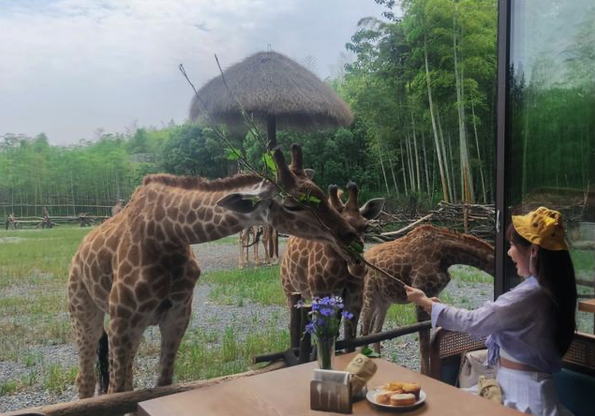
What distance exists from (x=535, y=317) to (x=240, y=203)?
1144 mm

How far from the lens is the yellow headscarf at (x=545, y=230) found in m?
1.69

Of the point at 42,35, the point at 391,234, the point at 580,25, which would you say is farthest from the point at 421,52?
the point at 42,35

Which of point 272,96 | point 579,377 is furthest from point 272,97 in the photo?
point 579,377

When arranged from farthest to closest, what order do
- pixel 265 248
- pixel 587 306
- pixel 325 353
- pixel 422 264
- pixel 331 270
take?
pixel 265 248
pixel 422 264
pixel 331 270
pixel 587 306
pixel 325 353

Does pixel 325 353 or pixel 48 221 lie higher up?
pixel 48 221

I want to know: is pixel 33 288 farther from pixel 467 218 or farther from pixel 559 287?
pixel 467 218

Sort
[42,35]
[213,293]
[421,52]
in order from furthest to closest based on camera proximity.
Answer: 1. [421,52]
2. [213,293]
3. [42,35]

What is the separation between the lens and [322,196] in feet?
7.47

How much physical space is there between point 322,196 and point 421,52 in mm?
3740

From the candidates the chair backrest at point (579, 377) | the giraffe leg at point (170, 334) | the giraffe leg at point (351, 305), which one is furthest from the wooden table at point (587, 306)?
the giraffe leg at point (170, 334)

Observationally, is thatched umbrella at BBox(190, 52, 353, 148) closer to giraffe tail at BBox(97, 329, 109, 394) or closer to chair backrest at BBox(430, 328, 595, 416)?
giraffe tail at BBox(97, 329, 109, 394)

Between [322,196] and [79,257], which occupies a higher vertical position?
[322,196]

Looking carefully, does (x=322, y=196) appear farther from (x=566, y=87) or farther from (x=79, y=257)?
(x=566, y=87)

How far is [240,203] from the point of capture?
84.5 inches
